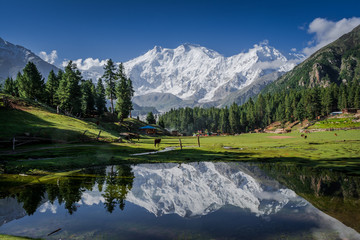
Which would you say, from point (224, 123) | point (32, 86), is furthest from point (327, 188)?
point (224, 123)

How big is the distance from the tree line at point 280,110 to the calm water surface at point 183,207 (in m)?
142

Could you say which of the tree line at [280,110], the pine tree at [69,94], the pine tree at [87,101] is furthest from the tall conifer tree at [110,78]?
the tree line at [280,110]

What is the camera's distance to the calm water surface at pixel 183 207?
30.5ft

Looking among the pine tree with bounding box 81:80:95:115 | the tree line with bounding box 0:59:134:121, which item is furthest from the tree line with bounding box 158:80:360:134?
the pine tree with bounding box 81:80:95:115

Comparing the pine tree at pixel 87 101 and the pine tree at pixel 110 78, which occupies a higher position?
the pine tree at pixel 110 78

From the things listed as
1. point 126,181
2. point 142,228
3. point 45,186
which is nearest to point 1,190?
point 45,186

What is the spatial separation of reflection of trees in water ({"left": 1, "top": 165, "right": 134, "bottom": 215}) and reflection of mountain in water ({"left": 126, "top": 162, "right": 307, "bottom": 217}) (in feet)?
2.91

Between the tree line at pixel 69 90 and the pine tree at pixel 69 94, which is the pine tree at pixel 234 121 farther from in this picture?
the pine tree at pixel 69 94

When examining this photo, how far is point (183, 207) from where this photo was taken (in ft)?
41.5

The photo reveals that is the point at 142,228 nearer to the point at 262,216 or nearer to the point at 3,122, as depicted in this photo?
the point at 262,216

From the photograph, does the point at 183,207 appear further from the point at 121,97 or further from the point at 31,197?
the point at 121,97

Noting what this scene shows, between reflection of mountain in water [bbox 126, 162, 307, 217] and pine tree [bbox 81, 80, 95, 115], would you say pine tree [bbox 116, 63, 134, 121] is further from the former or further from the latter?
reflection of mountain in water [bbox 126, 162, 307, 217]

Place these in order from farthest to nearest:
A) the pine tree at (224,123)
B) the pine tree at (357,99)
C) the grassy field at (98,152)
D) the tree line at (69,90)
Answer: the pine tree at (224,123), the pine tree at (357,99), the tree line at (69,90), the grassy field at (98,152)

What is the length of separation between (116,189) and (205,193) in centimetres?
643
